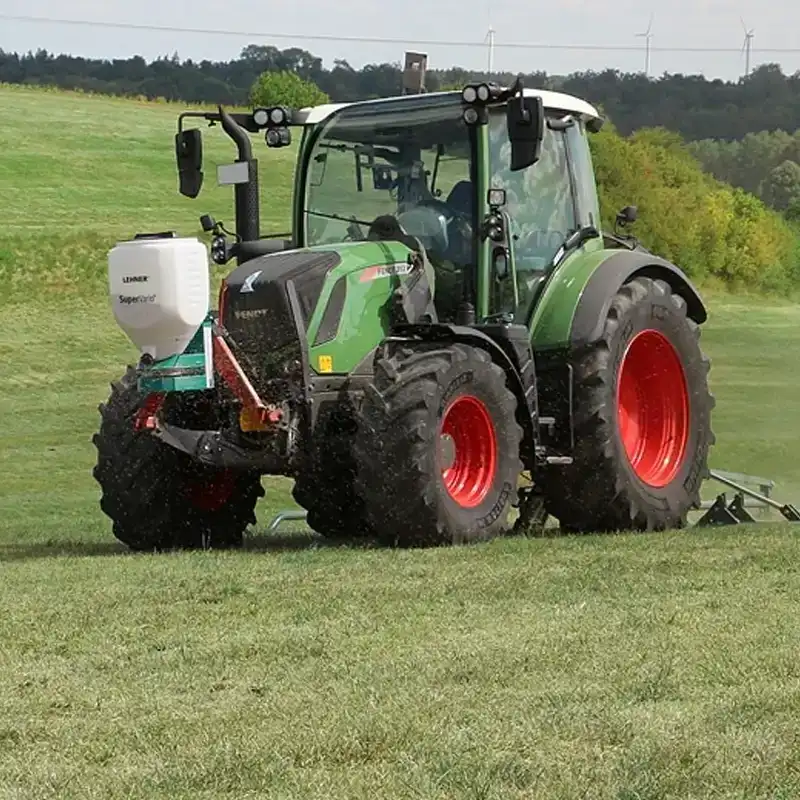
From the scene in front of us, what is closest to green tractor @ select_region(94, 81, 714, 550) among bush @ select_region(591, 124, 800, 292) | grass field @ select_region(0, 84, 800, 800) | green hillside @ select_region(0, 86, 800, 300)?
grass field @ select_region(0, 84, 800, 800)

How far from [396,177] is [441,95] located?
1.71 ft

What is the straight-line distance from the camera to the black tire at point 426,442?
823cm

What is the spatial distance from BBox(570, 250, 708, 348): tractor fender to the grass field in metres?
1.17

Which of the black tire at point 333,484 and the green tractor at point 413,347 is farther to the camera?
the black tire at point 333,484

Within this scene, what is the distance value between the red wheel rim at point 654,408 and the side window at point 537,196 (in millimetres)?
851

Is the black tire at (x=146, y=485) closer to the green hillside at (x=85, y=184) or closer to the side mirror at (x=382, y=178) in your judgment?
the side mirror at (x=382, y=178)

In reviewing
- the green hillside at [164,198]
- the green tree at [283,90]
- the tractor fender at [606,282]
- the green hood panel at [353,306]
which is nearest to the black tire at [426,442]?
the green hood panel at [353,306]

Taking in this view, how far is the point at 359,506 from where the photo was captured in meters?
9.77

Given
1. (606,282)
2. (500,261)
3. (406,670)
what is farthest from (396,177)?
(406,670)

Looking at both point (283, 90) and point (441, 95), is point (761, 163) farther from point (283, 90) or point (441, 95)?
point (441, 95)

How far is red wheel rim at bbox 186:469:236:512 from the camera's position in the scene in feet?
31.1

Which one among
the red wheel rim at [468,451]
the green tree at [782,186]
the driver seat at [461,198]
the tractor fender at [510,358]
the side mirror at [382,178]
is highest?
the side mirror at [382,178]

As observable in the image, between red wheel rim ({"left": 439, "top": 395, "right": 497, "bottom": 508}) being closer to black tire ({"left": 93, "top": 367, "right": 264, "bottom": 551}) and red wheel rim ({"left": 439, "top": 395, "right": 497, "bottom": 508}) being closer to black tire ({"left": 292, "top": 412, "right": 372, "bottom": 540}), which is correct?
black tire ({"left": 292, "top": 412, "right": 372, "bottom": 540})

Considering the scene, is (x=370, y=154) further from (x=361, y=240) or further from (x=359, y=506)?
(x=359, y=506)
